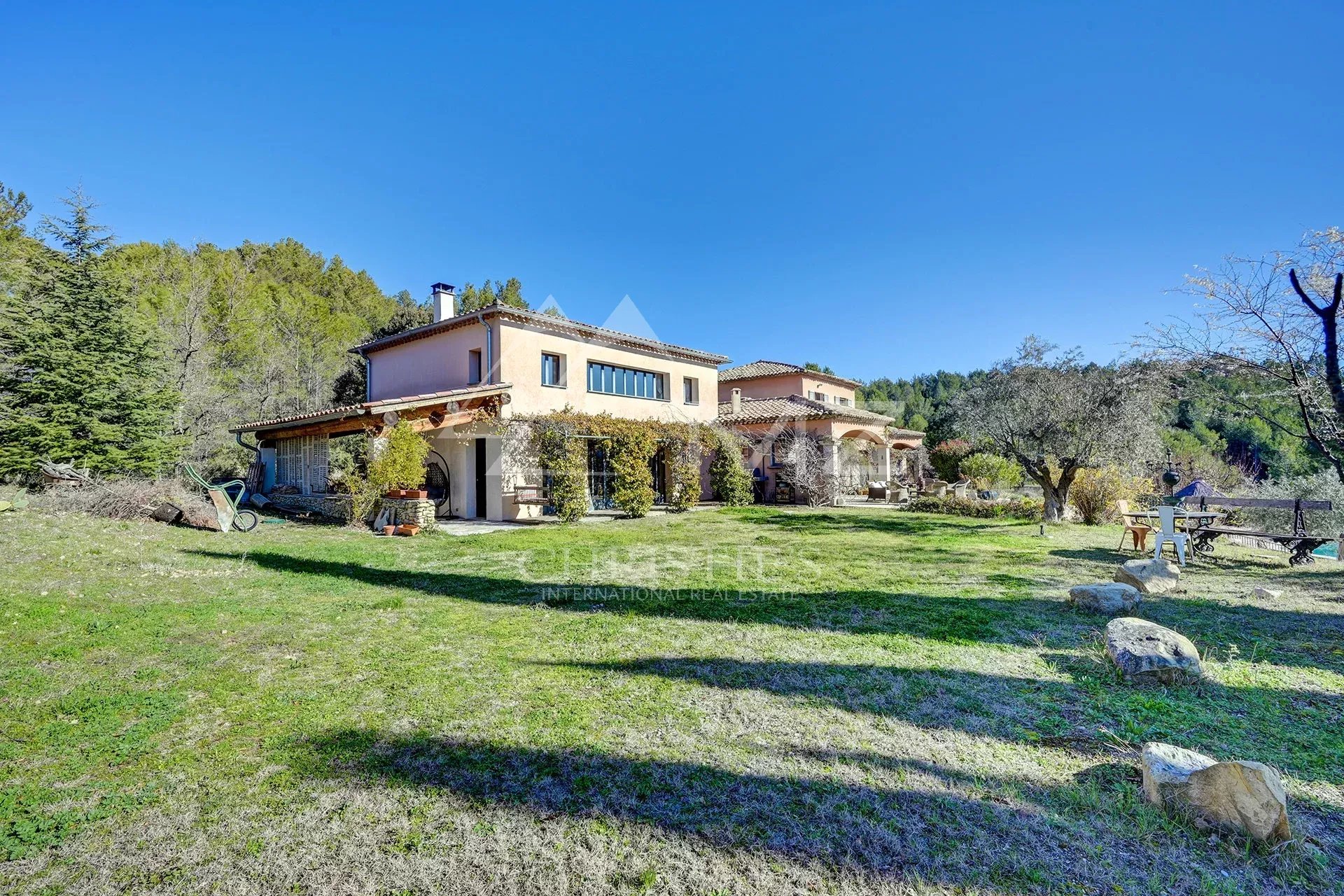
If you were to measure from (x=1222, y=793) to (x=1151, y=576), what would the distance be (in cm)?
644

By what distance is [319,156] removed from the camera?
17062 millimetres

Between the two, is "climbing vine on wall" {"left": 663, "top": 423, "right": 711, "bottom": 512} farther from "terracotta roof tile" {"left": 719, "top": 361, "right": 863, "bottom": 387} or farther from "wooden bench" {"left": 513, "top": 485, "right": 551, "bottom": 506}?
"terracotta roof tile" {"left": 719, "top": 361, "right": 863, "bottom": 387}

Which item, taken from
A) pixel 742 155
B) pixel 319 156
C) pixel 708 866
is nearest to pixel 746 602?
pixel 708 866

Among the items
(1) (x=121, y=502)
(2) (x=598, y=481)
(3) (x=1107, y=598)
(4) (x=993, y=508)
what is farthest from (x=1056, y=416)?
(1) (x=121, y=502)

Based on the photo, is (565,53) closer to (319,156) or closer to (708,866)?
(319,156)

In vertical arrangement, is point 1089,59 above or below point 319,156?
below

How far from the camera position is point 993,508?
1916 centimetres

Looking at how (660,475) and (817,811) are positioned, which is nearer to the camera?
(817,811)

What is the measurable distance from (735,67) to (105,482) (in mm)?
19006

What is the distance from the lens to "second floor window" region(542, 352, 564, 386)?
61.0 feet

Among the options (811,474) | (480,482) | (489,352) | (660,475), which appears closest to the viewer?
(489,352)

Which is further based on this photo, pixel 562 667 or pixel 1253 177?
pixel 1253 177

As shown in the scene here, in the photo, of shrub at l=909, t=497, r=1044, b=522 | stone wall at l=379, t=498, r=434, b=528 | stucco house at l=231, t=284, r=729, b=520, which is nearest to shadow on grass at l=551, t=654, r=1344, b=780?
stone wall at l=379, t=498, r=434, b=528

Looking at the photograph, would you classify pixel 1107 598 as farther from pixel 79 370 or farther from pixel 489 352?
pixel 79 370
